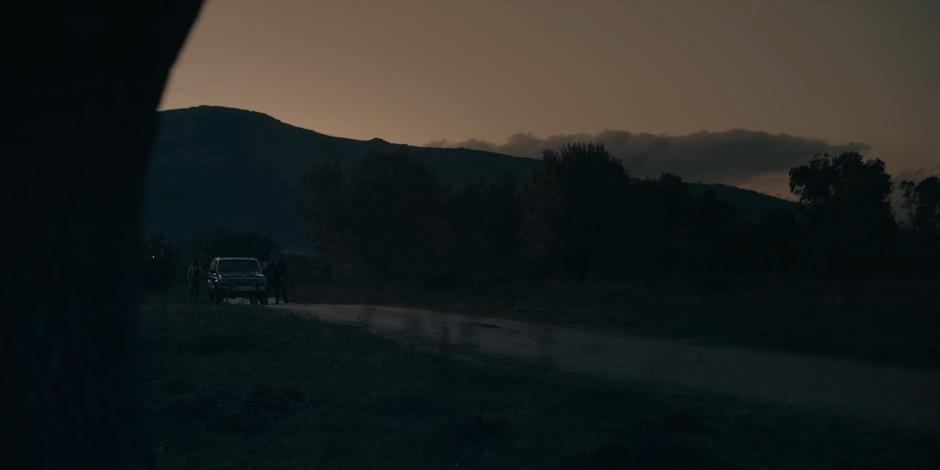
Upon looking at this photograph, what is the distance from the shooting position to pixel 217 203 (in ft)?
507

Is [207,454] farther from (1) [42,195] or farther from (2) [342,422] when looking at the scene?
(1) [42,195]

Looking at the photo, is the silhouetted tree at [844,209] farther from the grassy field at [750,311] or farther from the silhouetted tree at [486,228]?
the silhouetted tree at [486,228]

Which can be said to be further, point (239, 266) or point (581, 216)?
point (581, 216)

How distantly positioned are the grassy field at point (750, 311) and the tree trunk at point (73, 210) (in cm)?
1657

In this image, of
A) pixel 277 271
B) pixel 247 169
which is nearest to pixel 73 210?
pixel 277 271

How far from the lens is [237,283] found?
1619 inches

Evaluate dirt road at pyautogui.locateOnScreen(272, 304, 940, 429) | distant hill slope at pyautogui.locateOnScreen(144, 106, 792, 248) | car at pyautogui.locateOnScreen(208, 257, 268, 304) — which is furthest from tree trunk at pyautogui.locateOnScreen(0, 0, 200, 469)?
distant hill slope at pyautogui.locateOnScreen(144, 106, 792, 248)

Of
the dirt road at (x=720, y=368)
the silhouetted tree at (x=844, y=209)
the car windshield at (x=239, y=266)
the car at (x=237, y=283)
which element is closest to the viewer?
the dirt road at (x=720, y=368)

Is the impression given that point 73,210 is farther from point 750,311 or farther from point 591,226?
point 591,226

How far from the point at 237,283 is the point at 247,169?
433 feet

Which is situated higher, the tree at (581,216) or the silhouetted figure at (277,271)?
the tree at (581,216)

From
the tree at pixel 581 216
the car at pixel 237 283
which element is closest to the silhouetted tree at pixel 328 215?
the tree at pixel 581 216

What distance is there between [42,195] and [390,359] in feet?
47.9

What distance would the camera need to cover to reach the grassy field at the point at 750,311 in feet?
72.1
